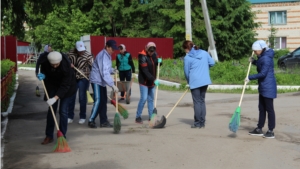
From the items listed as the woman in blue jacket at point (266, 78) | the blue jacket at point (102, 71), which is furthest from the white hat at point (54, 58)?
the woman in blue jacket at point (266, 78)

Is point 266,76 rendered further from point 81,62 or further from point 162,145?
point 81,62

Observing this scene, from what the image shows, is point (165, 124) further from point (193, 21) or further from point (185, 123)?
point (193, 21)

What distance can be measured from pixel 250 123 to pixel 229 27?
27.4 metres

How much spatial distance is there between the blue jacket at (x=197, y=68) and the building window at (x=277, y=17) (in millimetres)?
37939

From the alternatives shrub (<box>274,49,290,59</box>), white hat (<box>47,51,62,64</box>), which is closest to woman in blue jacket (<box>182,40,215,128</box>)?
white hat (<box>47,51,62,64</box>)

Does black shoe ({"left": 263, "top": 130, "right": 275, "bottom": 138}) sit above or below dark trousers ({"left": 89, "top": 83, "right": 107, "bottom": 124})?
below

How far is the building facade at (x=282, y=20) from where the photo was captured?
46.0 metres

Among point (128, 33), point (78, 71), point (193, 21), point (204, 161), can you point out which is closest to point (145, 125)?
point (78, 71)

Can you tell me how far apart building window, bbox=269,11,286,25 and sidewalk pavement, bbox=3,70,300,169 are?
35051 mm

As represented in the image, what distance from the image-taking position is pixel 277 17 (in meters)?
47.3

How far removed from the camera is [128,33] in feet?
146

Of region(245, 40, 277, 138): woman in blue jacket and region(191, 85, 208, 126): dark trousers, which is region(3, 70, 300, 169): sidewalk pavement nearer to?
region(191, 85, 208, 126): dark trousers

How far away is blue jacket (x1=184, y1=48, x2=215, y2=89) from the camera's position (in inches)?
412

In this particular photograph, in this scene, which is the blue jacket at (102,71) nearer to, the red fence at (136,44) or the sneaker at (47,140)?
the sneaker at (47,140)
